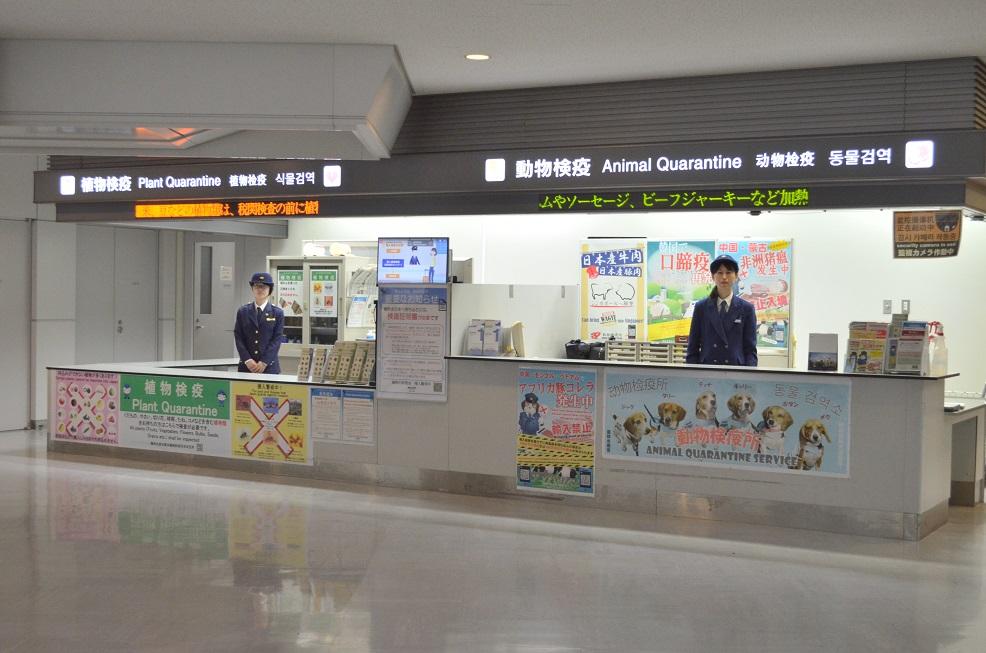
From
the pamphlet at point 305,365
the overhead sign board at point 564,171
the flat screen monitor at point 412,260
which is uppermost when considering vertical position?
the overhead sign board at point 564,171

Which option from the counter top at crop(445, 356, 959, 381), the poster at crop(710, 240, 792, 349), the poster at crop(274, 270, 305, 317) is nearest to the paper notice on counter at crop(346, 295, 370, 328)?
the poster at crop(274, 270, 305, 317)

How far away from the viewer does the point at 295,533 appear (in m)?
6.75

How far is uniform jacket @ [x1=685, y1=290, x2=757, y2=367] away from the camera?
7.89m

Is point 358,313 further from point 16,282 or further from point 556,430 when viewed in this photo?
point 556,430

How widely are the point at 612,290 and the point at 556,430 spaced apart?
2215 millimetres

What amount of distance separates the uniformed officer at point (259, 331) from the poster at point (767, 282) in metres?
4.10

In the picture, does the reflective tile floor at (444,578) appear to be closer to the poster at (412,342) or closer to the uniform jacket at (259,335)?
the poster at (412,342)

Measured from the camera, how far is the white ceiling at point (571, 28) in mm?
5855

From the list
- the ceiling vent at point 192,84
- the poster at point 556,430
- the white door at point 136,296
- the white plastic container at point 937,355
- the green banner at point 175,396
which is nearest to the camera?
the ceiling vent at point 192,84

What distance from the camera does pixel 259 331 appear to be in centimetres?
994

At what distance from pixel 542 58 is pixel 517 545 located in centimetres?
316

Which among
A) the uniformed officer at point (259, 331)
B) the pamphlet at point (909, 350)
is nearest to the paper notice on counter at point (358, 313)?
the uniformed officer at point (259, 331)

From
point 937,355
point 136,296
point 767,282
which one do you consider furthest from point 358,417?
point 136,296

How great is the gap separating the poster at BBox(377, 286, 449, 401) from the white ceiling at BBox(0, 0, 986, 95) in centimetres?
189
